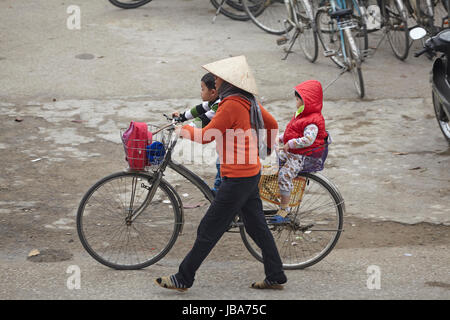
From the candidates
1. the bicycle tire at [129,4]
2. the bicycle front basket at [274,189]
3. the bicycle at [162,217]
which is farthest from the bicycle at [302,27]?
the bicycle front basket at [274,189]

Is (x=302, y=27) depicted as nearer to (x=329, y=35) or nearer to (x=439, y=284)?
(x=329, y=35)

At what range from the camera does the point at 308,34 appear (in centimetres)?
1020

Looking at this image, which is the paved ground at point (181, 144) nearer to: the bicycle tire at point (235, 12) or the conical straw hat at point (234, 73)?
the bicycle tire at point (235, 12)

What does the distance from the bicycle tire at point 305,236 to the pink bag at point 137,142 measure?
2.99 ft

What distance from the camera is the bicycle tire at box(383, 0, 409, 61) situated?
1005 cm

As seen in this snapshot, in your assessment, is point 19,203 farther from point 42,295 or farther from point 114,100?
point 114,100

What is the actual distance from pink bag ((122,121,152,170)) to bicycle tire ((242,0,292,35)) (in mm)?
6909

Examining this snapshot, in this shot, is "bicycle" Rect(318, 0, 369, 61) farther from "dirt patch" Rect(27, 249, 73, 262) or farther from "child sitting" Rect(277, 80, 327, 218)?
"dirt patch" Rect(27, 249, 73, 262)

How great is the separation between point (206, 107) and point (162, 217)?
2.87 feet
